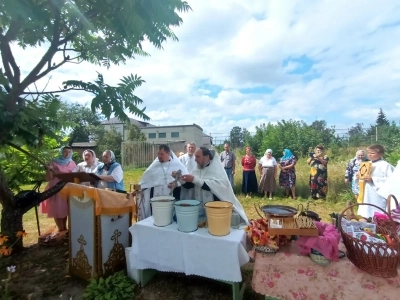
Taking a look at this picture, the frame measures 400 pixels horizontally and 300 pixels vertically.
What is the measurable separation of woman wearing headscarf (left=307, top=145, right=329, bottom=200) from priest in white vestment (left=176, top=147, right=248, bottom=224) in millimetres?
4793

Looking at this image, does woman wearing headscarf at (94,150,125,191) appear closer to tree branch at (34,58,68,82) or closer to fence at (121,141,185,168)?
tree branch at (34,58,68,82)

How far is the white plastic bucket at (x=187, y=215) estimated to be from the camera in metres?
2.23

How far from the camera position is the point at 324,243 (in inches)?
72.0

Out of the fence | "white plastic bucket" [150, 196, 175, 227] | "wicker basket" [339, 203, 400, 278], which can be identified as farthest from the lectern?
the fence

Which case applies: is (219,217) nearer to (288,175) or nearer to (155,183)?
(155,183)

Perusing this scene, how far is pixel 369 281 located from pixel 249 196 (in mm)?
5763

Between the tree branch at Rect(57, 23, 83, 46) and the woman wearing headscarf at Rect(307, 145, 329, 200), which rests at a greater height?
the tree branch at Rect(57, 23, 83, 46)

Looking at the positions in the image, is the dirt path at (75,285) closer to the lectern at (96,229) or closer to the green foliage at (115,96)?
the lectern at (96,229)

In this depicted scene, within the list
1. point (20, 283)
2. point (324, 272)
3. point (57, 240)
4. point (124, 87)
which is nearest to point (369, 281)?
point (324, 272)

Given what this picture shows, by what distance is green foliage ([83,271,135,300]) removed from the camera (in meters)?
2.50

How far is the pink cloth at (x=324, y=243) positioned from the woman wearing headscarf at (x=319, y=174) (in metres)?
5.17

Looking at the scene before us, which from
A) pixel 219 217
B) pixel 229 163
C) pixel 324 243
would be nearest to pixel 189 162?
pixel 229 163

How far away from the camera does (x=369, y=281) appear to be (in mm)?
1650

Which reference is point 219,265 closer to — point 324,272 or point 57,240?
point 324,272
